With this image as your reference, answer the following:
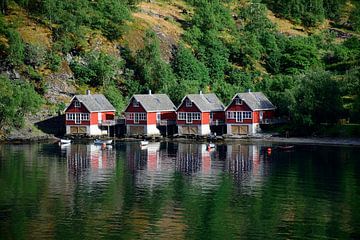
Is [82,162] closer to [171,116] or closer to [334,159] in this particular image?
[334,159]

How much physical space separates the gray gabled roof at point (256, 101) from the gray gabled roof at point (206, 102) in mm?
4616

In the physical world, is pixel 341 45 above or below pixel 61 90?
above

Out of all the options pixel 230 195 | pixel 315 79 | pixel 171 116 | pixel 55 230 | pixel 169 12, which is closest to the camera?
pixel 55 230

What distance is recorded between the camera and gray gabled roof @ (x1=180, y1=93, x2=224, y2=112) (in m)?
124

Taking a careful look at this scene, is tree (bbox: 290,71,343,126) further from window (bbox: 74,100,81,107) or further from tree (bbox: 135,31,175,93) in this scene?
window (bbox: 74,100,81,107)

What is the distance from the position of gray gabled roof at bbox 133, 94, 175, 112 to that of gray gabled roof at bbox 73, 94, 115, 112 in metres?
5.58

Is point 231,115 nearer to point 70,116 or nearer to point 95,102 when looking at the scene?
point 95,102

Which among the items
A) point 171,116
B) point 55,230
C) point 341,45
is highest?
point 341,45

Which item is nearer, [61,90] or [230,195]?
[230,195]

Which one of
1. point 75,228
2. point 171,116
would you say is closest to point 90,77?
point 171,116

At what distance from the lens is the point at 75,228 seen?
56.4m

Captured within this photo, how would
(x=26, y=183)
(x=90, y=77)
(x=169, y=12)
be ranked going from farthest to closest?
(x=169, y=12) → (x=90, y=77) → (x=26, y=183)

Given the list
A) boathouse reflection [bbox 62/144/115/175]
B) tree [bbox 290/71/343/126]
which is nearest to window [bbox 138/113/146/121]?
boathouse reflection [bbox 62/144/115/175]

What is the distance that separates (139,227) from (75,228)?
14.3ft
